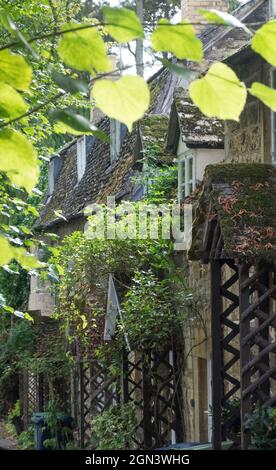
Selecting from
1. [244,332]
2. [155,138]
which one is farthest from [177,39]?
[155,138]

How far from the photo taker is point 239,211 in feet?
31.4

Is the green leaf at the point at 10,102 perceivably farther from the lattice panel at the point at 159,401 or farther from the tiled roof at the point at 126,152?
the lattice panel at the point at 159,401

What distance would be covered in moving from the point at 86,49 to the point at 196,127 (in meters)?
12.3

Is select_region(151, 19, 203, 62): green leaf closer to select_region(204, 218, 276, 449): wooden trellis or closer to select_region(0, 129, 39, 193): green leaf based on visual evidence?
select_region(0, 129, 39, 193): green leaf

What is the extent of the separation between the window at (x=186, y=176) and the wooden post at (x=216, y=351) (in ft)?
12.2

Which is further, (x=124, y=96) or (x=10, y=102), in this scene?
(x=10, y=102)

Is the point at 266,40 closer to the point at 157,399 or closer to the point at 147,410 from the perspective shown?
the point at 157,399

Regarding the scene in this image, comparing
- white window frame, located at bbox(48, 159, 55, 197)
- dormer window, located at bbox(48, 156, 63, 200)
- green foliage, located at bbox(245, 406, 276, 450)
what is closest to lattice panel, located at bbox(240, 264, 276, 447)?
green foliage, located at bbox(245, 406, 276, 450)

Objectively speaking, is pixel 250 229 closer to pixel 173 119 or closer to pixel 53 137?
pixel 173 119

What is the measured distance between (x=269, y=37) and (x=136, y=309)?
11.9 metres

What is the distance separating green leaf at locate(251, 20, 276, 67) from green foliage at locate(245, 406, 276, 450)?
24.7ft

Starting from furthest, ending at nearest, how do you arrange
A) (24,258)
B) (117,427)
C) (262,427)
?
(117,427)
(262,427)
(24,258)

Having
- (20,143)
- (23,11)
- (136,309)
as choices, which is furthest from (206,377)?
(20,143)
